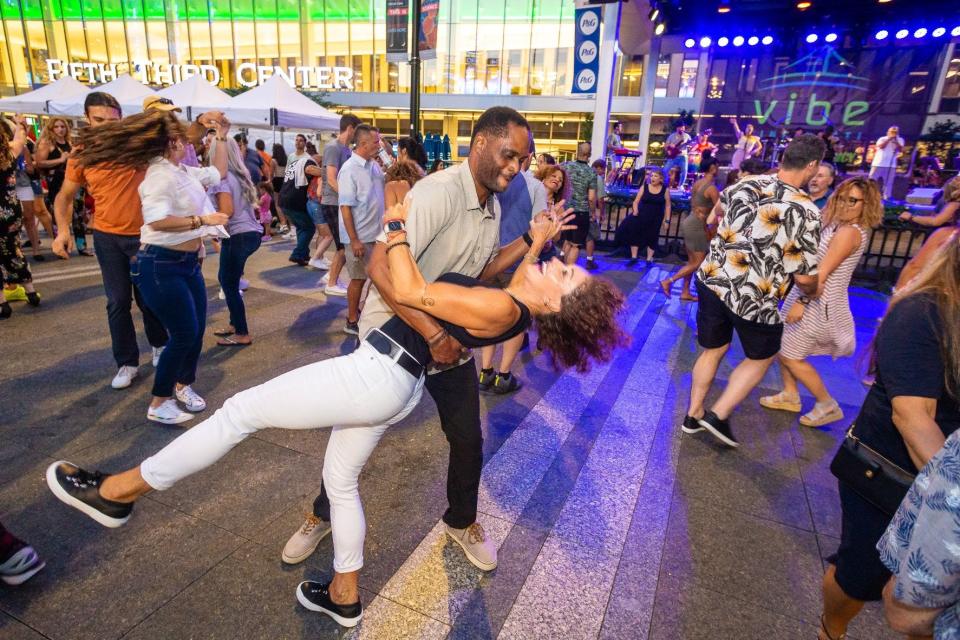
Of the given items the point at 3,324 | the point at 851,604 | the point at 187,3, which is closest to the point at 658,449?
the point at 851,604

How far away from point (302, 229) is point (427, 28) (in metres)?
3.86

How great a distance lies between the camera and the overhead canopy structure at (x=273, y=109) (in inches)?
495

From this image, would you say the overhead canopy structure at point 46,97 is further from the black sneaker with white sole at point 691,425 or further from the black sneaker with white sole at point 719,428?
the black sneaker with white sole at point 719,428

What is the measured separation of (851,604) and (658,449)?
1.86m

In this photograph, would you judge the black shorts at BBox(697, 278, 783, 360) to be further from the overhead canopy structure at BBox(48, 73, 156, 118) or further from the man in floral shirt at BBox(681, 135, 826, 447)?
the overhead canopy structure at BBox(48, 73, 156, 118)

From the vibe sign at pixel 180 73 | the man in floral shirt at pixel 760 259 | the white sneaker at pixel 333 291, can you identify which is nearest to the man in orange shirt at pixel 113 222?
the white sneaker at pixel 333 291

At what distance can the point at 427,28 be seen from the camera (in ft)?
25.4

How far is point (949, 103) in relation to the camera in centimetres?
2345

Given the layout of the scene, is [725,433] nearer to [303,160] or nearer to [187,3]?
[303,160]

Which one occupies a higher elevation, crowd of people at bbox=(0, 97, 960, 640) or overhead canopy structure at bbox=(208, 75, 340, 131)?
overhead canopy structure at bbox=(208, 75, 340, 131)

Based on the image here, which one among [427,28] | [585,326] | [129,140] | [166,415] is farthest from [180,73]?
[585,326]

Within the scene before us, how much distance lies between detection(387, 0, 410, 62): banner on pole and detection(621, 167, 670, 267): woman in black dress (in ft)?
15.7

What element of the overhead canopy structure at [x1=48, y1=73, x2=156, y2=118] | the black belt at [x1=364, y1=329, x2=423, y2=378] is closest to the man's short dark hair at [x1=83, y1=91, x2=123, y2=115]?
the black belt at [x1=364, y1=329, x2=423, y2=378]

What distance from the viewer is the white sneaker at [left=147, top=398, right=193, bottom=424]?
3.59m
